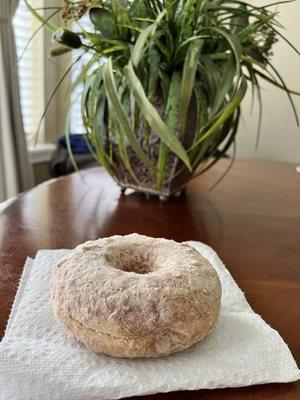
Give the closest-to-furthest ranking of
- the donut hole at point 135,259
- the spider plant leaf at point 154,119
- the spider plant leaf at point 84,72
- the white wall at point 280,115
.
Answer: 1. the donut hole at point 135,259
2. the spider plant leaf at point 154,119
3. the spider plant leaf at point 84,72
4. the white wall at point 280,115

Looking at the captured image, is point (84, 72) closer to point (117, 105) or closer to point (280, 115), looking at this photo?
point (117, 105)

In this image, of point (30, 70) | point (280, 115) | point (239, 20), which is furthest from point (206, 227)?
point (30, 70)

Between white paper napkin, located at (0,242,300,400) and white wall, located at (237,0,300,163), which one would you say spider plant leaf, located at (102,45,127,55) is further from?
white wall, located at (237,0,300,163)

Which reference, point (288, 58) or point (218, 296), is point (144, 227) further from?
point (288, 58)

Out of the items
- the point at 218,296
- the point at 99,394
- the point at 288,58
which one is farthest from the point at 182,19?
the point at 288,58

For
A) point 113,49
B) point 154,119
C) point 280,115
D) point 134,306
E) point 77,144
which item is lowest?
point 77,144

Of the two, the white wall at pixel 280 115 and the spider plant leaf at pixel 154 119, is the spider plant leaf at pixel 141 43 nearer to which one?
the spider plant leaf at pixel 154 119

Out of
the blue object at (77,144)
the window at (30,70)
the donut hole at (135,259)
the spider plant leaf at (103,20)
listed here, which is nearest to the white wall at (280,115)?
the blue object at (77,144)
